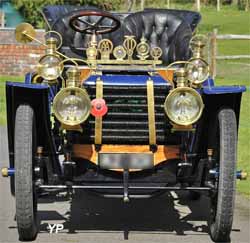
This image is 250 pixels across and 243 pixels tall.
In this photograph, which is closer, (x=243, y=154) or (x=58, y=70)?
(x=58, y=70)

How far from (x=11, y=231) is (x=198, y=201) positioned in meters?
2.00

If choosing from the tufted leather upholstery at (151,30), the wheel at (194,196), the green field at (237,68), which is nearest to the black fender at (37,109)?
the wheel at (194,196)

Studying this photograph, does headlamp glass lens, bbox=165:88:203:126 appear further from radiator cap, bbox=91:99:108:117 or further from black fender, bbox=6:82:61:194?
black fender, bbox=6:82:61:194

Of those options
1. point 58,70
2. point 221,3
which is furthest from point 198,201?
point 221,3

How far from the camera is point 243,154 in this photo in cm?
971

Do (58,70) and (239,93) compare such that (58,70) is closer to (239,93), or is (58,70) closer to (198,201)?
(239,93)

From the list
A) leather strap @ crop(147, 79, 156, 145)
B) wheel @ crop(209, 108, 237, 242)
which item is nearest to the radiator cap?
leather strap @ crop(147, 79, 156, 145)

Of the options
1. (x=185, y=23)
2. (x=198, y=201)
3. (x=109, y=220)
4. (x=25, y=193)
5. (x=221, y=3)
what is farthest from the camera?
(x=221, y=3)

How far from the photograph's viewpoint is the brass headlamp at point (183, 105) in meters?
5.50

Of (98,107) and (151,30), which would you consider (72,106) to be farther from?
(151,30)

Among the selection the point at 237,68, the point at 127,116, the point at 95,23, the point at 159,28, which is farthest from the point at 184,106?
the point at 237,68

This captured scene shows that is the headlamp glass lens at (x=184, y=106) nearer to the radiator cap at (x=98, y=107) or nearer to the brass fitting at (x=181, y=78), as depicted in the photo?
the brass fitting at (x=181, y=78)

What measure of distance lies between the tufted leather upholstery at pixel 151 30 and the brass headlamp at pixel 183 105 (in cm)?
245

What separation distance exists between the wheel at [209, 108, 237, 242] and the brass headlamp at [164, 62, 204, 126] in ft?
0.78
